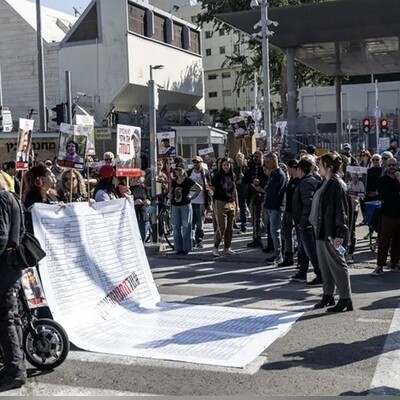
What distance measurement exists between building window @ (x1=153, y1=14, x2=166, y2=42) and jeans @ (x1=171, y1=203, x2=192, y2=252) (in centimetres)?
4219

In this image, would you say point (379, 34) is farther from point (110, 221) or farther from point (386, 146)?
point (110, 221)

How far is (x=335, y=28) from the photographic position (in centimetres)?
2417

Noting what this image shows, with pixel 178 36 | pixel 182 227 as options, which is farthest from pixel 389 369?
pixel 178 36

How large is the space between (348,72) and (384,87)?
1772cm

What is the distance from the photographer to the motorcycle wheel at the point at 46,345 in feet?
19.4

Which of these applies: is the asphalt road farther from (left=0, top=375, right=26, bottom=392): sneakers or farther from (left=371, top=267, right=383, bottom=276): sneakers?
(left=371, top=267, right=383, bottom=276): sneakers

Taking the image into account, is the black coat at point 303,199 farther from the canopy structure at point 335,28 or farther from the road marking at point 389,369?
the canopy structure at point 335,28

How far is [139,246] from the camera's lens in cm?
890

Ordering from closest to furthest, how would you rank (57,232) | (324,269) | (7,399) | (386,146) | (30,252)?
(7,399) < (30,252) < (57,232) < (324,269) < (386,146)

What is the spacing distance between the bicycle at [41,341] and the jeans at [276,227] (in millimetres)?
6162

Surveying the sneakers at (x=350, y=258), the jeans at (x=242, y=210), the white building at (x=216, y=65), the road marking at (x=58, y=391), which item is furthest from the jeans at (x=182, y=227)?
the white building at (x=216, y=65)

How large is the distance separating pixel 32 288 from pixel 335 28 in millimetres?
20365

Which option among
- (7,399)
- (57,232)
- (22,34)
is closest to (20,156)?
(57,232)

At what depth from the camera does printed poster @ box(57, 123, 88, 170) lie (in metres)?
10.4
